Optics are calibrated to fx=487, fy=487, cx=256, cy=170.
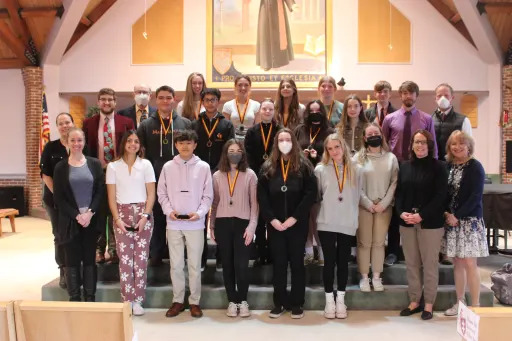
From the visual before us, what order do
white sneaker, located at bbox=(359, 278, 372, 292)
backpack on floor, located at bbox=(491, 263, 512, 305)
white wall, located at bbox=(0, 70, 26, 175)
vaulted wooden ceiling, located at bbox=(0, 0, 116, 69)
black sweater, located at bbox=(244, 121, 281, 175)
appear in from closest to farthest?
white sneaker, located at bbox=(359, 278, 372, 292) → black sweater, located at bbox=(244, 121, 281, 175) → backpack on floor, located at bbox=(491, 263, 512, 305) → vaulted wooden ceiling, located at bbox=(0, 0, 116, 69) → white wall, located at bbox=(0, 70, 26, 175)

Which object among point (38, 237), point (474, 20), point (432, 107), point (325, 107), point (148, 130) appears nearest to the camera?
point (148, 130)

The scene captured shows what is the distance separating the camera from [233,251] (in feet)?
13.5

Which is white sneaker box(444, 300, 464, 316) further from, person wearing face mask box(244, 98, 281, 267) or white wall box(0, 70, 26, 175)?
white wall box(0, 70, 26, 175)

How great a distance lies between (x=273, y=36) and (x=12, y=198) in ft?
23.3

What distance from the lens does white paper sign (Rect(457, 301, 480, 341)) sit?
165 cm

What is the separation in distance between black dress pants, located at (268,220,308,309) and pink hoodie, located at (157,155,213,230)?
618 millimetres

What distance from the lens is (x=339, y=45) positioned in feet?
36.9

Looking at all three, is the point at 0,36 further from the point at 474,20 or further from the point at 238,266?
the point at 474,20

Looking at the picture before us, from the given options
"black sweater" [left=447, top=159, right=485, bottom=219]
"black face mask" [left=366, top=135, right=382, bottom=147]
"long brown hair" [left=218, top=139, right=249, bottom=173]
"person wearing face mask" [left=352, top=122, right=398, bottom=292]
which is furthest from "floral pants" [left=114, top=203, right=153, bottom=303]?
"black sweater" [left=447, top=159, right=485, bottom=219]

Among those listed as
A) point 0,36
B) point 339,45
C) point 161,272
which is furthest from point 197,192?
point 0,36

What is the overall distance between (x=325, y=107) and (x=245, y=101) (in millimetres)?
789

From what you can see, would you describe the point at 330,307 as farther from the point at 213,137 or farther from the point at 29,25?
the point at 29,25

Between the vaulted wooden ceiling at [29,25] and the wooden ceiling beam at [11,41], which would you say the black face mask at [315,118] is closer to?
the vaulted wooden ceiling at [29,25]

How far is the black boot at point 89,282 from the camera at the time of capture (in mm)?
3961
